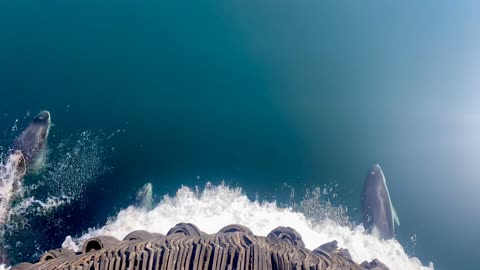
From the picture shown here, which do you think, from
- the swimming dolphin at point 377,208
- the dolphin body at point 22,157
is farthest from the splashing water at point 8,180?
the swimming dolphin at point 377,208

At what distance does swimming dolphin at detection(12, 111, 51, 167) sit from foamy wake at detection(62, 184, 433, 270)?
3.26 meters

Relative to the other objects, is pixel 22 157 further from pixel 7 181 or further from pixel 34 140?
pixel 7 181

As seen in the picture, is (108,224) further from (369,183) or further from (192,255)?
(369,183)

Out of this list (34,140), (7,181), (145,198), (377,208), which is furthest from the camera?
(377,208)

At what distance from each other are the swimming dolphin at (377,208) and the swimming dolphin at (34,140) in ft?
36.1

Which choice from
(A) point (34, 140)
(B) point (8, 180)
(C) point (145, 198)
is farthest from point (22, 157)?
(C) point (145, 198)

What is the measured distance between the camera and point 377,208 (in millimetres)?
14102

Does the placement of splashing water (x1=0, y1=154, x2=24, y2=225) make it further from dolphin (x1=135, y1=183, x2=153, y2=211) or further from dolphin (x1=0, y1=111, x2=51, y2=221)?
dolphin (x1=135, y1=183, x2=153, y2=211)

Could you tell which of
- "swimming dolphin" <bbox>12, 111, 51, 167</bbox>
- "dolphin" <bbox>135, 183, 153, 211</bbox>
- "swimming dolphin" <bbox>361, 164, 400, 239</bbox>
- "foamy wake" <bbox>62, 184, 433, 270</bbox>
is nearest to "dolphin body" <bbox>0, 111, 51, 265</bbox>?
"swimming dolphin" <bbox>12, 111, 51, 167</bbox>

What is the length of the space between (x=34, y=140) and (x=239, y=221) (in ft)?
23.8

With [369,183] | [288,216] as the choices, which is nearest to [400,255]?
[369,183]

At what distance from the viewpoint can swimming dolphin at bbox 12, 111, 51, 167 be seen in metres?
13.4

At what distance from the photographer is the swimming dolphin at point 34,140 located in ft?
44.1

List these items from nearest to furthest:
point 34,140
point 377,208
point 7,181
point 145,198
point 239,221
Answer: point 239,221, point 7,181, point 145,198, point 34,140, point 377,208
